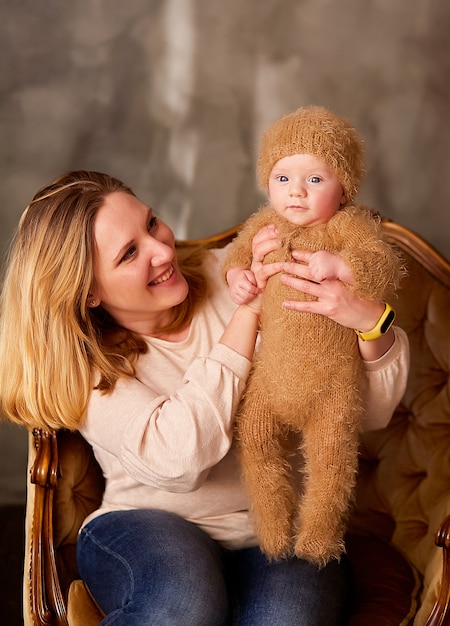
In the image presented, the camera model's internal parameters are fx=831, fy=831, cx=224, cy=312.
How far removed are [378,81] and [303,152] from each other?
1.38 meters

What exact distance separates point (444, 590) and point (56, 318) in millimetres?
941

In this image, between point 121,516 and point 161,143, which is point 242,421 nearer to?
point 121,516

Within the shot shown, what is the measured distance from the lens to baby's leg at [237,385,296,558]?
5.09 feet

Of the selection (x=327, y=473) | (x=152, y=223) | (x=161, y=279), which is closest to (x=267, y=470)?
(x=327, y=473)

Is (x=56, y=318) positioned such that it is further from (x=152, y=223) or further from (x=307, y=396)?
(x=307, y=396)

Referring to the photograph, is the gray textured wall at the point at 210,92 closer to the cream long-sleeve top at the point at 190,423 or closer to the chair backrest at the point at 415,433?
the chair backrest at the point at 415,433

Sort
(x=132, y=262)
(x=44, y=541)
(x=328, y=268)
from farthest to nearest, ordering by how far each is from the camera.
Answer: (x=44, y=541), (x=132, y=262), (x=328, y=268)

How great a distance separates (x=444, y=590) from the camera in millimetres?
1604

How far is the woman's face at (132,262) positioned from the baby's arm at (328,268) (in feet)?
1.26

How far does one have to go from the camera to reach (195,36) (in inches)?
108

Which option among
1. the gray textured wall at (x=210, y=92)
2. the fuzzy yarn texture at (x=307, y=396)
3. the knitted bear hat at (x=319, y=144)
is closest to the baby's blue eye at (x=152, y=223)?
the fuzzy yarn texture at (x=307, y=396)

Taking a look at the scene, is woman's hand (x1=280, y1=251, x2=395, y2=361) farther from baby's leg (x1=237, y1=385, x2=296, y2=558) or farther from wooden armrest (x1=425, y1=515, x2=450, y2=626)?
wooden armrest (x1=425, y1=515, x2=450, y2=626)

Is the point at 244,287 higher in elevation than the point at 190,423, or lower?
higher

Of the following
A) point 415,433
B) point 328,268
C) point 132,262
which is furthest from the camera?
point 415,433
